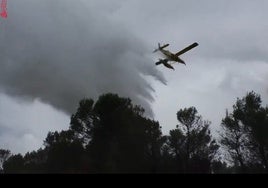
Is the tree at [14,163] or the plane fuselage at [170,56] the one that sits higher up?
the tree at [14,163]

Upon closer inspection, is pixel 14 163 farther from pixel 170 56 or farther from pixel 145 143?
pixel 170 56

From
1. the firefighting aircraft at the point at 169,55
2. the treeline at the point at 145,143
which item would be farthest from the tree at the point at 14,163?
the firefighting aircraft at the point at 169,55

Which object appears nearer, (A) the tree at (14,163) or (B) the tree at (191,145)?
(B) the tree at (191,145)

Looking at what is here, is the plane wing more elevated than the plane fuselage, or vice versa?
the plane wing

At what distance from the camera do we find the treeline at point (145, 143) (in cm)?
7100

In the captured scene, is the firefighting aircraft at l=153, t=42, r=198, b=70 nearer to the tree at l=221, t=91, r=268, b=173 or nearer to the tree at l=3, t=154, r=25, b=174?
the tree at l=221, t=91, r=268, b=173

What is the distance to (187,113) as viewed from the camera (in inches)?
3275

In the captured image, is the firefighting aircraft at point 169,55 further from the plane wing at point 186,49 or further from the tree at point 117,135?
the tree at point 117,135

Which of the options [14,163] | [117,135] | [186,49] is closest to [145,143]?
[117,135]

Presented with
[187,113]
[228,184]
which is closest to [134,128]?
[187,113]

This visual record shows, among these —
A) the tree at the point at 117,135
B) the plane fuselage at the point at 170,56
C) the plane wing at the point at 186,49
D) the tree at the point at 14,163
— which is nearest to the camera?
the plane fuselage at the point at 170,56

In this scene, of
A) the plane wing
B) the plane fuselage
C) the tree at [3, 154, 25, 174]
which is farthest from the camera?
the tree at [3, 154, 25, 174]

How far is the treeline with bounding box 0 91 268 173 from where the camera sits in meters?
71.0

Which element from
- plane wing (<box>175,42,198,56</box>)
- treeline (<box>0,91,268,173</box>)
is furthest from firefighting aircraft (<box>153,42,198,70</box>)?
treeline (<box>0,91,268,173</box>)
